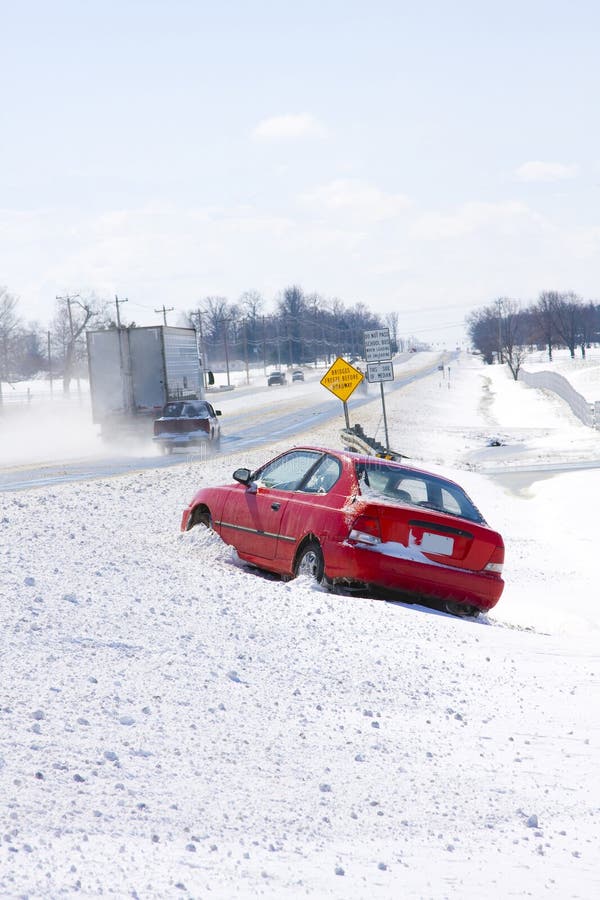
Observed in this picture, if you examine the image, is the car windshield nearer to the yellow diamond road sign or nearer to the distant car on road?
the yellow diamond road sign

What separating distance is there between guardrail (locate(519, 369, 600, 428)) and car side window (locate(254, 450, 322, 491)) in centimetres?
3466

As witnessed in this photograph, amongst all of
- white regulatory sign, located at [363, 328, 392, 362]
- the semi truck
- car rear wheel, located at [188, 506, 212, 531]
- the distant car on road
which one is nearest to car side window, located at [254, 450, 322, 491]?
car rear wheel, located at [188, 506, 212, 531]

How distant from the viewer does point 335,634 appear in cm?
729

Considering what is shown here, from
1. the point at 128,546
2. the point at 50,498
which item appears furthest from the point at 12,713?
the point at 50,498

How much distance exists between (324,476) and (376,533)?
3.42 ft

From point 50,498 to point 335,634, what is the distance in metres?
10.00

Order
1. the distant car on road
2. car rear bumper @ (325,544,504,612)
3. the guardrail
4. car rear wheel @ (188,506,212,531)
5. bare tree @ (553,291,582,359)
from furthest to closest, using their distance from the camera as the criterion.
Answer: bare tree @ (553,291,582,359)
the guardrail
the distant car on road
car rear wheel @ (188,506,212,531)
car rear bumper @ (325,544,504,612)

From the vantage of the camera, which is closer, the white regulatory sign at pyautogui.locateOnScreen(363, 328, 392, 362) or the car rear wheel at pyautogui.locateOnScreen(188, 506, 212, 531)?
the car rear wheel at pyautogui.locateOnScreen(188, 506, 212, 531)

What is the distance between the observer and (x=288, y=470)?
34.0ft

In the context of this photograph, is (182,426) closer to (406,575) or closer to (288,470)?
(288,470)

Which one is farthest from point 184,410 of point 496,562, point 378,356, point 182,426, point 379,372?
point 496,562

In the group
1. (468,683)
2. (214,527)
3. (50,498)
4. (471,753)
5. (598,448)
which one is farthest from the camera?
(598,448)

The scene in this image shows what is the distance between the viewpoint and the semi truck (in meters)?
31.8

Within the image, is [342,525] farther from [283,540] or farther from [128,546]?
[128,546]
